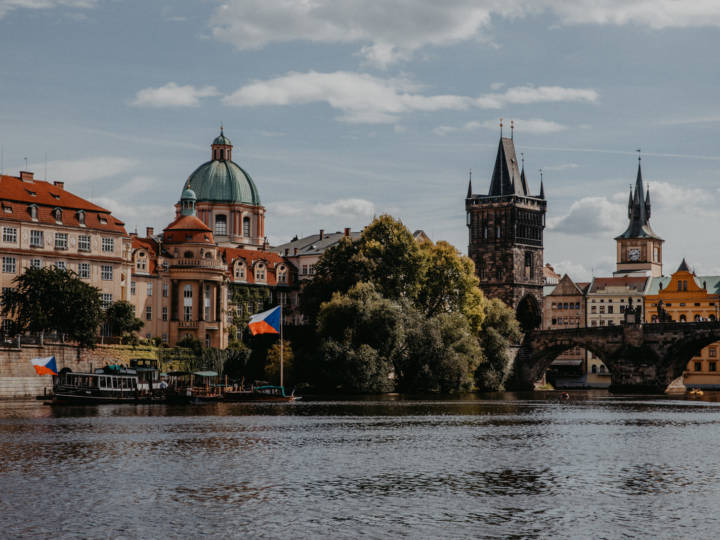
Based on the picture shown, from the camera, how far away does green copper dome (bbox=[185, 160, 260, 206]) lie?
18475 cm

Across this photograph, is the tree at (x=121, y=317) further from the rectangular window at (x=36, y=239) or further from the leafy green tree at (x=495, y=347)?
the leafy green tree at (x=495, y=347)

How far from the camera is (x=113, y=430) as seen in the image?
226 feet

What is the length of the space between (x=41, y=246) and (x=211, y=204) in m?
61.4

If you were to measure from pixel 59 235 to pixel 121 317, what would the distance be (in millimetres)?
10682

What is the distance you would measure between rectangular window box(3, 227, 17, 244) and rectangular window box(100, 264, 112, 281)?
1125 centimetres

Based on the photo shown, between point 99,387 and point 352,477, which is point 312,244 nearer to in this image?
point 99,387

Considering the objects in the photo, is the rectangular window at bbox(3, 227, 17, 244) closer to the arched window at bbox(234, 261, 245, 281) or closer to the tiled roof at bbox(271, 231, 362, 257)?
the arched window at bbox(234, 261, 245, 281)

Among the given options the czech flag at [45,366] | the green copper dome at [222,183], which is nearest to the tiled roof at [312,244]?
the green copper dome at [222,183]

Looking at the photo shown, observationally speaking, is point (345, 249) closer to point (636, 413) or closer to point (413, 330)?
point (413, 330)

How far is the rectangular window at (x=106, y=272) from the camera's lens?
130m

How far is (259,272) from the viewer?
162 meters

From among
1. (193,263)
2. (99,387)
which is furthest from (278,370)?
(99,387)

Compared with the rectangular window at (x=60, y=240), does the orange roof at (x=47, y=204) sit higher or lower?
higher

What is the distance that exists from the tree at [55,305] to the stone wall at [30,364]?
1.72 metres
